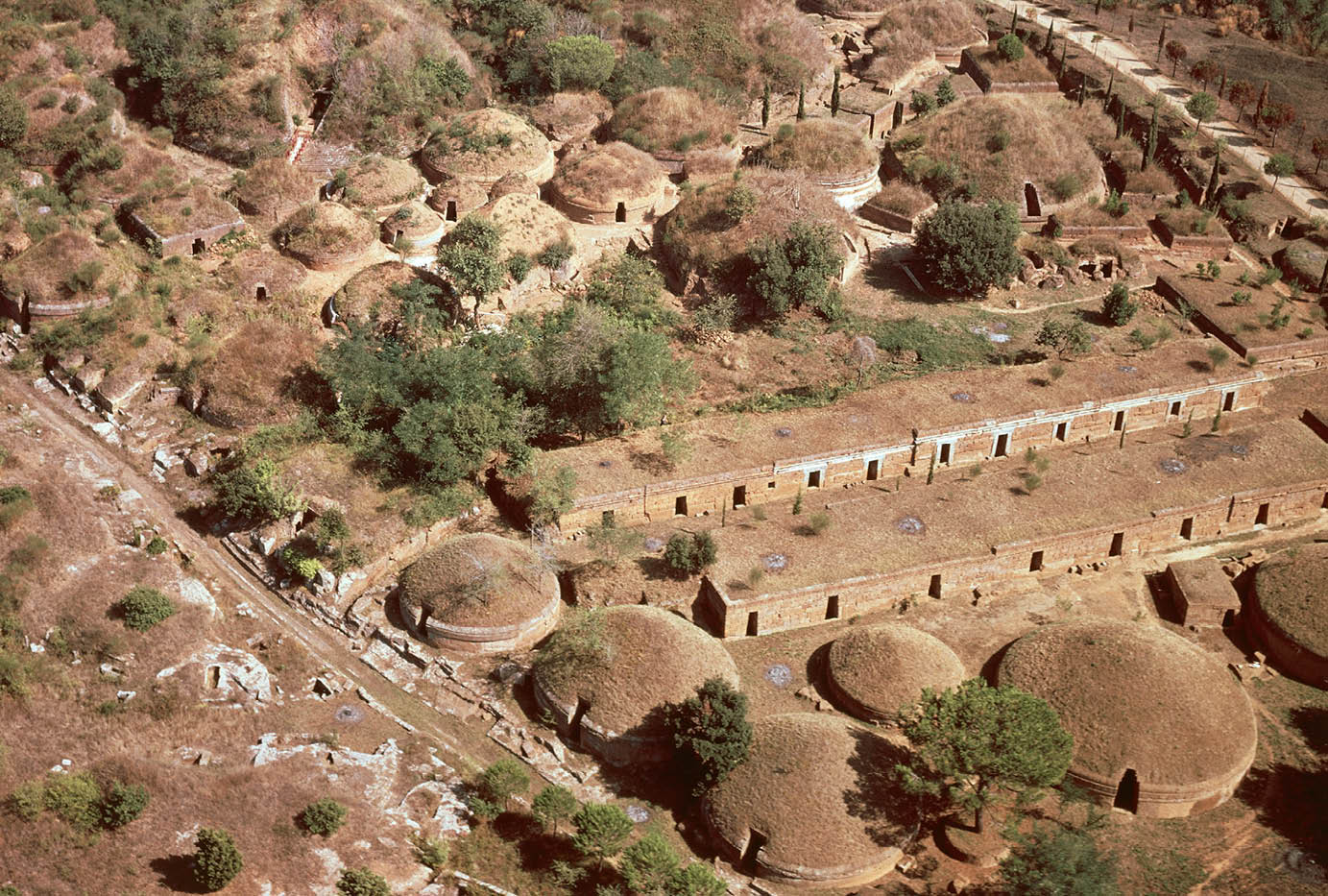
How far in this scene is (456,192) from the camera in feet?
211

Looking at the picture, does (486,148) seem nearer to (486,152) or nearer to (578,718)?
(486,152)

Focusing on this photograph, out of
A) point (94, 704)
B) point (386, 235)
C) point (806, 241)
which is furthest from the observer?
point (386, 235)

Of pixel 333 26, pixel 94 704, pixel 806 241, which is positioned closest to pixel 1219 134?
pixel 806 241

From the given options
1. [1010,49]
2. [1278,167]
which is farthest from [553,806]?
[1010,49]

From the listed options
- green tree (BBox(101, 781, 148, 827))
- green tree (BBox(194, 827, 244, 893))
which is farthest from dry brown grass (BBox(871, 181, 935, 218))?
green tree (BBox(101, 781, 148, 827))

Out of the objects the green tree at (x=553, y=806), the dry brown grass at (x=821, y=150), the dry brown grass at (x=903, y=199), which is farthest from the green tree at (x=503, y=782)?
the dry brown grass at (x=821, y=150)

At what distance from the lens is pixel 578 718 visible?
40750 mm

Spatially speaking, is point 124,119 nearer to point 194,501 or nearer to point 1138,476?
point 194,501

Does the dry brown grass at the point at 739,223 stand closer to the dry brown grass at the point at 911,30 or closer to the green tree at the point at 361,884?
the dry brown grass at the point at 911,30

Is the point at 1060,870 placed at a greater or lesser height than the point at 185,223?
lesser

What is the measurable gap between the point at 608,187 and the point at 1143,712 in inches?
1492

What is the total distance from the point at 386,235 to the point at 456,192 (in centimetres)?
463

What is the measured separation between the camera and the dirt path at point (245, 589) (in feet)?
135

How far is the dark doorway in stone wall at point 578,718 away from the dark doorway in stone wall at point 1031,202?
40047 millimetres
